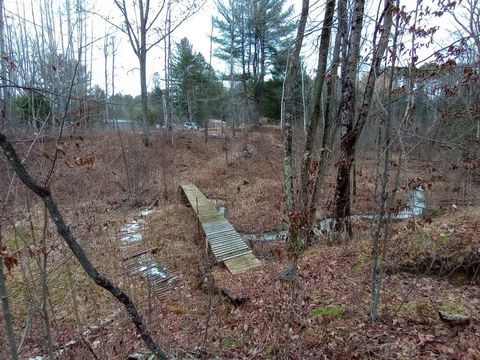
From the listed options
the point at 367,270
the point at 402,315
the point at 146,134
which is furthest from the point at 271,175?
the point at 402,315

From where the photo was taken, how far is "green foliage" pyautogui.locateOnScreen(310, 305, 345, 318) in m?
3.25

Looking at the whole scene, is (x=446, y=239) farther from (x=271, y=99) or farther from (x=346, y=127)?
(x=271, y=99)

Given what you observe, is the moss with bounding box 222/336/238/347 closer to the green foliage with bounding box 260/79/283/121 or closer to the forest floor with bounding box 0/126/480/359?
the forest floor with bounding box 0/126/480/359

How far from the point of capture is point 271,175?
41.0ft

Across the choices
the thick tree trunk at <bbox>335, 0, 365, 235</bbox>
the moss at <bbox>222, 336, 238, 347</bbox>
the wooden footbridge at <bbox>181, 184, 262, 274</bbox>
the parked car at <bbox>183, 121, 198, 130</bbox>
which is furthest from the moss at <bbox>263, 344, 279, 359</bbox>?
the parked car at <bbox>183, 121, 198, 130</bbox>

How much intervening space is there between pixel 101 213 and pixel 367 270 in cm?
664

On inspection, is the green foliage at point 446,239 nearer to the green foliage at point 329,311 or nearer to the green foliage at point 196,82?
the green foliage at point 329,311

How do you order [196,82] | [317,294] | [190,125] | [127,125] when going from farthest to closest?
[190,125], [127,125], [196,82], [317,294]

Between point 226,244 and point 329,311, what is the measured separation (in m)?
2.91

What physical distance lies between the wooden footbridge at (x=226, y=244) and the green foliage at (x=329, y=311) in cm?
181

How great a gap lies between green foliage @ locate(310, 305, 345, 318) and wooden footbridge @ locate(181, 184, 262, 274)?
181 centimetres

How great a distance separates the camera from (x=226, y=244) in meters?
5.93

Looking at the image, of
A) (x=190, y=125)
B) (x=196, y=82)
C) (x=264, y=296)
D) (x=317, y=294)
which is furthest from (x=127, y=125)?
(x=317, y=294)

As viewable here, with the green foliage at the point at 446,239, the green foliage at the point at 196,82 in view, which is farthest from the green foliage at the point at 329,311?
the green foliage at the point at 196,82
